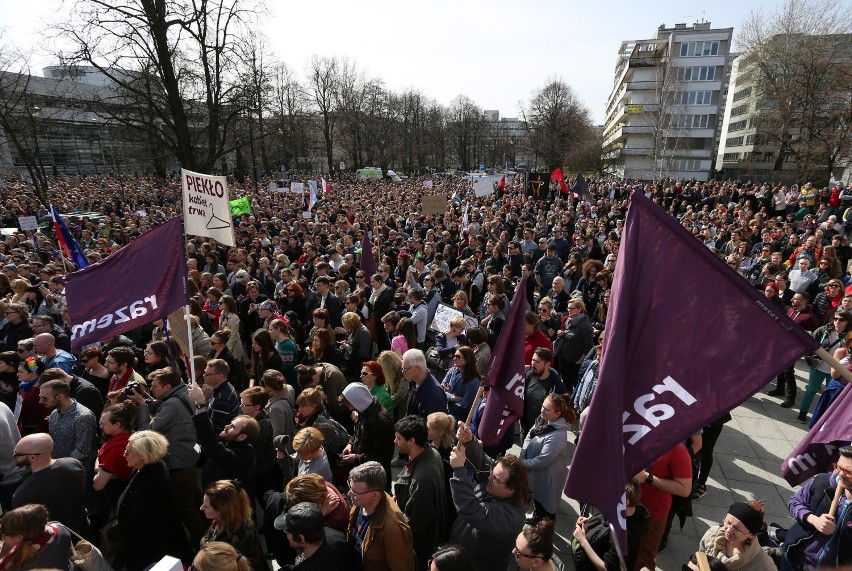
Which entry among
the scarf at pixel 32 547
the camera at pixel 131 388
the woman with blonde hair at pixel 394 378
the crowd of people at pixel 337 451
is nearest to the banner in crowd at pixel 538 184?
the crowd of people at pixel 337 451

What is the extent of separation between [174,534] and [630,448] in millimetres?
3511

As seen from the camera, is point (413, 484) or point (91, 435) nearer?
point (413, 484)

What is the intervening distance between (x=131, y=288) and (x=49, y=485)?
Answer: 2152 millimetres

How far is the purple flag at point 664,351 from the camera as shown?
2.12 metres

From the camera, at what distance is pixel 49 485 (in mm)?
3592

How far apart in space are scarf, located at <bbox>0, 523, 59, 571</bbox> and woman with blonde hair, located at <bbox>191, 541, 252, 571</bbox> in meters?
1.05

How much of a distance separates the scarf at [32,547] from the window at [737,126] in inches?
3064

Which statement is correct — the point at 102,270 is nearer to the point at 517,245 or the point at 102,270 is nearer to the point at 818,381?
the point at 517,245

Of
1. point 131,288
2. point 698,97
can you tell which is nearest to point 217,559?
point 131,288

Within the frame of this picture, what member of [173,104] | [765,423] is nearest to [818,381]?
[765,423]

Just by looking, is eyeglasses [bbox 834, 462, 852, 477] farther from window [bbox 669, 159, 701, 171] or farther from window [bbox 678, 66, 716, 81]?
window [bbox 678, 66, 716, 81]

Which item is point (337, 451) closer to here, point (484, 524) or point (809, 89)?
point (484, 524)

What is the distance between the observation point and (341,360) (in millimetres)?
6582

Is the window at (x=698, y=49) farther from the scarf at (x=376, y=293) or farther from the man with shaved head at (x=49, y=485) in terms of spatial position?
the man with shaved head at (x=49, y=485)
